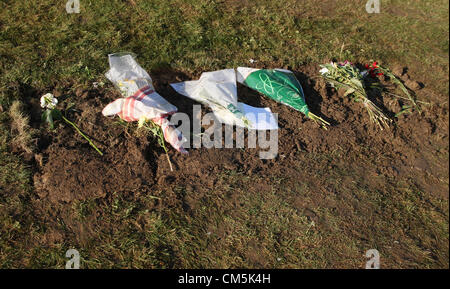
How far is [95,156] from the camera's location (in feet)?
9.81

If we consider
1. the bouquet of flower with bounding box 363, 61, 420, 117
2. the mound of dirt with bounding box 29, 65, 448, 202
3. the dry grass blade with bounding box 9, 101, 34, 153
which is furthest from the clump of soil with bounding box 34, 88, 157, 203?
the bouquet of flower with bounding box 363, 61, 420, 117

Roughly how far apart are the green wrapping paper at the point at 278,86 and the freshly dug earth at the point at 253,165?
0.08m

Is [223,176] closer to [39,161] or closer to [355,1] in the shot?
[39,161]

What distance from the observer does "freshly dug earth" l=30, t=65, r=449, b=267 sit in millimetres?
2826

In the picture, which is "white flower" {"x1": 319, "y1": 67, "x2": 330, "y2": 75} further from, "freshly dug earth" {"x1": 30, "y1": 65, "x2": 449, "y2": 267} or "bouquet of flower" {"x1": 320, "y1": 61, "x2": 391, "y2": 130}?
"freshly dug earth" {"x1": 30, "y1": 65, "x2": 449, "y2": 267}


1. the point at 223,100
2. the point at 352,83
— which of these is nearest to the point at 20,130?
the point at 223,100

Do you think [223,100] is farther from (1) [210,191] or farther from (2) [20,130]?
(2) [20,130]

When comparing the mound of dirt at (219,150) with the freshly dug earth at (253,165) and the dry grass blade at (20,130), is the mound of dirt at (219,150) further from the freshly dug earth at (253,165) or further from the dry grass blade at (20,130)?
the dry grass blade at (20,130)

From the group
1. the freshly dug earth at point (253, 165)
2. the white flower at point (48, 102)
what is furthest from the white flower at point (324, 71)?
the white flower at point (48, 102)

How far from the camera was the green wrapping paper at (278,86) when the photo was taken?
3652 millimetres

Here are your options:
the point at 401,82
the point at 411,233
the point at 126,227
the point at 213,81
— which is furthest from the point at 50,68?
the point at 401,82

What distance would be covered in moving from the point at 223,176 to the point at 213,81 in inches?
41.1

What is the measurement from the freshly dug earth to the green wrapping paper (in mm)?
76

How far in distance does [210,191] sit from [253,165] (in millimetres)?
466
